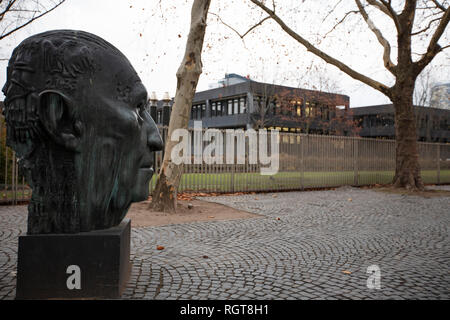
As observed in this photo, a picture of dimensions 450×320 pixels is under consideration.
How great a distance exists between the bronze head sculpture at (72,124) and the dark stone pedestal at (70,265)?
113 millimetres

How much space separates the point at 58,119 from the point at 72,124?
11 cm

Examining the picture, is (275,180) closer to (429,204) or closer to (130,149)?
(429,204)

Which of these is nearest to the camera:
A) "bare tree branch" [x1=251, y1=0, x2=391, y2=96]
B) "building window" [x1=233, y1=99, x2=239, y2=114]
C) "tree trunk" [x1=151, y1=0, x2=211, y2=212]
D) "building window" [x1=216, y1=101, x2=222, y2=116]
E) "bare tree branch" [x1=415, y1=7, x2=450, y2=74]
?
"tree trunk" [x1=151, y1=0, x2=211, y2=212]

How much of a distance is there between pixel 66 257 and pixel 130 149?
40.2 inches

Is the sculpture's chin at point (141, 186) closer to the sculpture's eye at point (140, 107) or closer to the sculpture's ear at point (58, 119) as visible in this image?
→ the sculpture's eye at point (140, 107)

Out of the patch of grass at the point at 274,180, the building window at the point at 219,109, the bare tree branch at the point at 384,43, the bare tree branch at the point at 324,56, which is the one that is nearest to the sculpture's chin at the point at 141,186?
the patch of grass at the point at 274,180

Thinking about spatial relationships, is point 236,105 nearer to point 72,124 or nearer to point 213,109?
point 213,109

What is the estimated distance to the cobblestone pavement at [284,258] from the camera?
3.02 metres

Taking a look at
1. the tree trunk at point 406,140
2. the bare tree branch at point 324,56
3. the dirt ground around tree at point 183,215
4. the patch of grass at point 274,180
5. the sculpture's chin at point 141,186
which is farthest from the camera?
the tree trunk at point 406,140

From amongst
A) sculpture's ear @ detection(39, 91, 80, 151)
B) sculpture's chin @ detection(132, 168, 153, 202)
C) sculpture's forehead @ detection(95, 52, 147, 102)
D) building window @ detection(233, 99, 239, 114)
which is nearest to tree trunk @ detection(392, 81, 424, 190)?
sculpture's chin @ detection(132, 168, 153, 202)

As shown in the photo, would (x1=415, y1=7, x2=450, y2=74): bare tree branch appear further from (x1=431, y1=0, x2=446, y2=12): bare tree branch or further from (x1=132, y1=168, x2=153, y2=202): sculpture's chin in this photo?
(x1=132, y1=168, x2=153, y2=202): sculpture's chin

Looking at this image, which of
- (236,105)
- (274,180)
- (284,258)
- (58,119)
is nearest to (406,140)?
(274,180)

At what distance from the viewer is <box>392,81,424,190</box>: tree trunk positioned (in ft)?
44.7

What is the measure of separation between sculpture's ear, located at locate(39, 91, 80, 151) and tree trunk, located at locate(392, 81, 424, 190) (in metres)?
14.1
